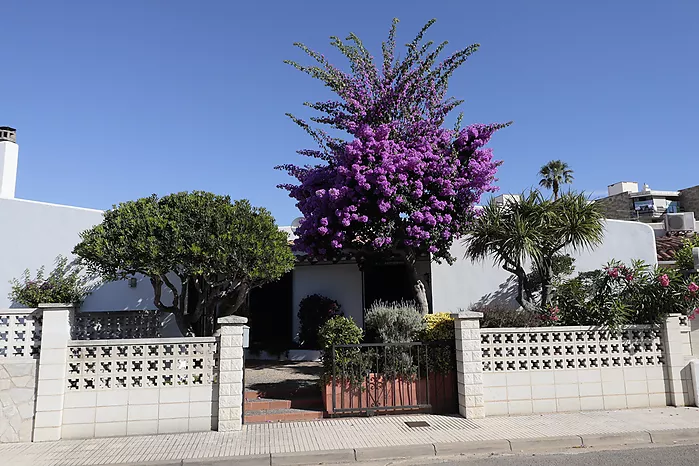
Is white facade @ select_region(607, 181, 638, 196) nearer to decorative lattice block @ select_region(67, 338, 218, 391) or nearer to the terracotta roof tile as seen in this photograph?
the terracotta roof tile

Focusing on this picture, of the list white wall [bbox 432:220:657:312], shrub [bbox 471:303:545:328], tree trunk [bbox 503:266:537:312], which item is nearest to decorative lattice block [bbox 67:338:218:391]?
shrub [bbox 471:303:545:328]

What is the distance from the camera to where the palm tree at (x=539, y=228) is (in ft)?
31.2

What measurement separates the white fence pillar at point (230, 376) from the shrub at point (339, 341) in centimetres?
146

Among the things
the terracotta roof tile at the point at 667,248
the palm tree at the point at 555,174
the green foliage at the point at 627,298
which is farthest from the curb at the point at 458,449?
the palm tree at the point at 555,174

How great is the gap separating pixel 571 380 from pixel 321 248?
548 cm

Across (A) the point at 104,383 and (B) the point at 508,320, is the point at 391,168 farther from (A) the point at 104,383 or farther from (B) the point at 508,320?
(A) the point at 104,383

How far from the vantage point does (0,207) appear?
11.9 m

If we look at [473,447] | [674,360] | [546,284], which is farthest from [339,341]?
[674,360]

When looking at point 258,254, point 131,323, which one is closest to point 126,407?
point 258,254

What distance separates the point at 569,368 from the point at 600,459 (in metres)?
2.16

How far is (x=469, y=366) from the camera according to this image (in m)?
7.73

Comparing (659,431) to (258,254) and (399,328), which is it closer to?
(399,328)

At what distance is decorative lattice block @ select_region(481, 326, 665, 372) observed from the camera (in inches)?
312

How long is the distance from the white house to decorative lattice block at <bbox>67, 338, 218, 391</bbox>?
5444mm
